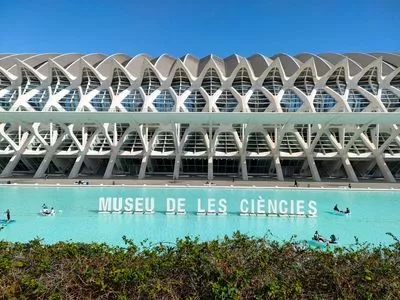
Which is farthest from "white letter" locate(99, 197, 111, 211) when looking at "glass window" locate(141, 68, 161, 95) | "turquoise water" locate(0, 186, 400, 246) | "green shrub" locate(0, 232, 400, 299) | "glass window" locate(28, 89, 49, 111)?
"glass window" locate(28, 89, 49, 111)

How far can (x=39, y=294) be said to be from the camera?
13.8 feet

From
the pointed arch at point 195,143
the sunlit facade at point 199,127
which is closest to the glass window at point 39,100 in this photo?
the sunlit facade at point 199,127

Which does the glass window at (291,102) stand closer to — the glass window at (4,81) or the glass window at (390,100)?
the glass window at (390,100)

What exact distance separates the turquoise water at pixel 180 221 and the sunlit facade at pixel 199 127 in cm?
1063

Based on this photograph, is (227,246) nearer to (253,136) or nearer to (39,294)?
(39,294)

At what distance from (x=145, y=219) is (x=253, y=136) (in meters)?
24.8

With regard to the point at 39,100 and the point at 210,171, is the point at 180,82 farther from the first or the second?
the point at 39,100

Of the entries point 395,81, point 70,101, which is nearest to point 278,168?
point 395,81

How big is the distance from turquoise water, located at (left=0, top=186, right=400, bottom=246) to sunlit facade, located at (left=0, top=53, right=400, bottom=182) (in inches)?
419

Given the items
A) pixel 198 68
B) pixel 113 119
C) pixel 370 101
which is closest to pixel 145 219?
pixel 113 119

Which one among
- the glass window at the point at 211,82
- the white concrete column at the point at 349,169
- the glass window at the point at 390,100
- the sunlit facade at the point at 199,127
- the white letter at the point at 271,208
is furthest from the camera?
the glass window at the point at 211,82

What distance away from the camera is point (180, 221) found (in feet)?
49.2

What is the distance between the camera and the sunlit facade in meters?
34.2

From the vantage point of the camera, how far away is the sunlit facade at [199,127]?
34188 millimetres
